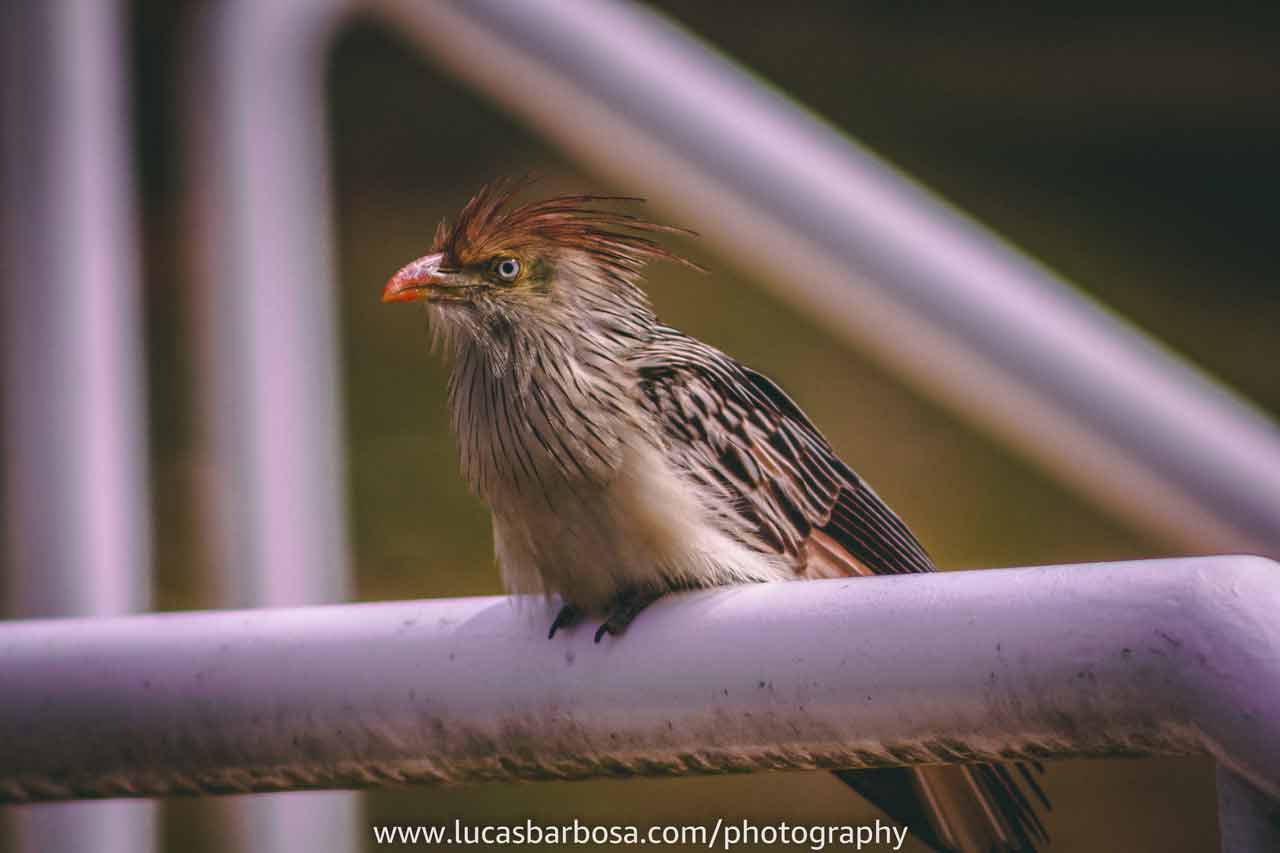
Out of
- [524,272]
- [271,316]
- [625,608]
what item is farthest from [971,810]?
[271,316]

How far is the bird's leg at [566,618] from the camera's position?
2.51 ft

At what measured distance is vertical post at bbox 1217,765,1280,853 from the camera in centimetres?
55

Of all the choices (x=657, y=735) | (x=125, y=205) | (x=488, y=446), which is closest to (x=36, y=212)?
(x=125, y=205)

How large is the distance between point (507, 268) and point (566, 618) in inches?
16.3

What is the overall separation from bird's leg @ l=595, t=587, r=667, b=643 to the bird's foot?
0.06 ft

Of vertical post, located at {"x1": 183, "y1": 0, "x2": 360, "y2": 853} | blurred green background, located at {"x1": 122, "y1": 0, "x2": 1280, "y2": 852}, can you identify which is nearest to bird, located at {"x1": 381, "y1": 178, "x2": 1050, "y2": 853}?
vertical post, located at {"x1": 183, "y1": 0, "x2": 360, "y2": 853}

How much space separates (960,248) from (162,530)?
258 centimetres

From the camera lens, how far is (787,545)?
112 centimetres

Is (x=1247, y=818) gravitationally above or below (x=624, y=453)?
below

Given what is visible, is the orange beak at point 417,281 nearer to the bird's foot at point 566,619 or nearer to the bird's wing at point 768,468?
the bird's wing at point 768,468

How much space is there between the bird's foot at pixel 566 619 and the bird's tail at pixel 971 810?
0.28m

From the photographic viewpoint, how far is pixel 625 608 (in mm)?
A: 885

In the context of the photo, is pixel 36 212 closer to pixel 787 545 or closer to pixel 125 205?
pixel 125 205

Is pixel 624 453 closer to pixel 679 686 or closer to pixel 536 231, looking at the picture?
pixel 536 231
